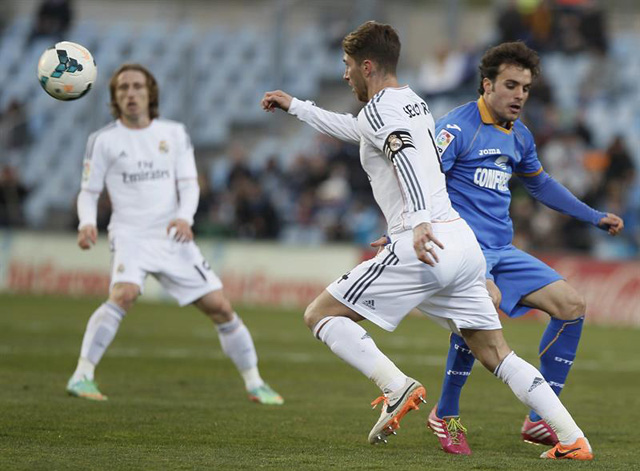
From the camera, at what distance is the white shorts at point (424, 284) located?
6.23 m

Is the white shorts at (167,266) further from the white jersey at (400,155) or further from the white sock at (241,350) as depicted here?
the white jersey at (400,155)

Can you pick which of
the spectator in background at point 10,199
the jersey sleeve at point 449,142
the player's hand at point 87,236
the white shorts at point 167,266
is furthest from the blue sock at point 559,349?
the spectator in background at point 10,199

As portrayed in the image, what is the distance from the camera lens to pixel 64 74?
27.2ft

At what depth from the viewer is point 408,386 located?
6.28 metres

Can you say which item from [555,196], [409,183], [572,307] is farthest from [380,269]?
[555,196]

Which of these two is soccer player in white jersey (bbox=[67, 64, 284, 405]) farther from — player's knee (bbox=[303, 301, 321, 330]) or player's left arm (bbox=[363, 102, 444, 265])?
player's left arm (bbox=[363, 102, 444, 265])

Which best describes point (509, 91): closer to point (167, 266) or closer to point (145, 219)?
point (167, 266)

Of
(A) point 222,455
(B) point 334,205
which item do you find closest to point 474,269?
(A) point 222,455

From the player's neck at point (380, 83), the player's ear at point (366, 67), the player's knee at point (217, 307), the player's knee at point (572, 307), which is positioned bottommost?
the player's knee at point (217, 307)

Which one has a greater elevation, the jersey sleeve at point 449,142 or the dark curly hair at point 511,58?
the dark curly hair at point 511,58

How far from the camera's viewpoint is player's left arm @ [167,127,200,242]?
914cm

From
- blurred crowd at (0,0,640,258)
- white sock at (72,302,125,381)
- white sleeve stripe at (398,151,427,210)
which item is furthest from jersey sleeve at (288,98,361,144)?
blurred crowd at (0,0,640,258)

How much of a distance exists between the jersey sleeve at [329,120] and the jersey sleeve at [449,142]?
2.18 feet

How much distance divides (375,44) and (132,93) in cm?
343
